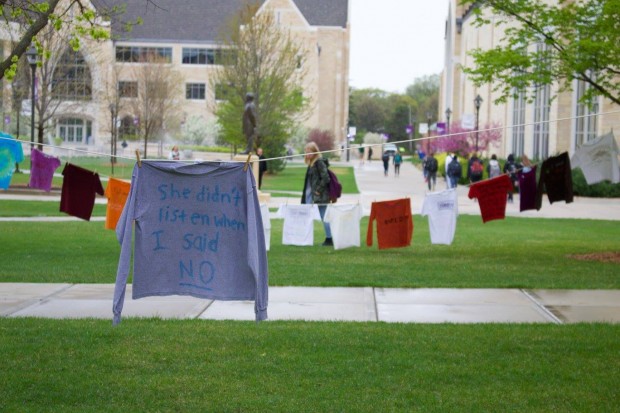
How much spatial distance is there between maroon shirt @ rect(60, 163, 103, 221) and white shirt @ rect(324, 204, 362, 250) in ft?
13.0

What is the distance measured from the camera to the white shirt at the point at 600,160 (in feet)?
49.0

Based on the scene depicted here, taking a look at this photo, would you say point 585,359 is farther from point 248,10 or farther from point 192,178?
point 248,10

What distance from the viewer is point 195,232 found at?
753 cm

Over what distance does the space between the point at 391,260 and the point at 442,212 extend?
1140 millimetres

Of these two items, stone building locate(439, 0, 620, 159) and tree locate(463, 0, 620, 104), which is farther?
stone building locate(439, 0, 620, 159)

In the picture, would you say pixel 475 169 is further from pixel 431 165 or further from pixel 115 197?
pixel 115 197

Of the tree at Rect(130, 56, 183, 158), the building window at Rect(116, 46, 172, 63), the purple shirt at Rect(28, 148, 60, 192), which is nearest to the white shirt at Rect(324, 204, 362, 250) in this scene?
the purple shirt at Rect(28, 148, 60, 192)

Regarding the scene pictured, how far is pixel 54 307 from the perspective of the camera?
10.8 m

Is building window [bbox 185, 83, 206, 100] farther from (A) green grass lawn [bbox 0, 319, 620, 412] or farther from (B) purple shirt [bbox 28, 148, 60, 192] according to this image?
(A) green grass lawn [bbox 0, 319, 620, 412]

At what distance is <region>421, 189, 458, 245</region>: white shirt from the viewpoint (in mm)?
15805

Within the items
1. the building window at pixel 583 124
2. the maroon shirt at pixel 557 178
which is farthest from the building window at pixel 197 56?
the maroon shirt at pixel 557 178

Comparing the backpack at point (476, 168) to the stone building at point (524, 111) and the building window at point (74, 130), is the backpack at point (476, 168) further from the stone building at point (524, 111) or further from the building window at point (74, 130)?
the building window at point (74, 130)

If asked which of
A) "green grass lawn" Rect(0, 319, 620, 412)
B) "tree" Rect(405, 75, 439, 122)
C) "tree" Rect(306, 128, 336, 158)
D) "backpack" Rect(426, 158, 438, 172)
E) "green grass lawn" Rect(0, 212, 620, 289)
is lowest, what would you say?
"green grass lawn" Rect(0, 319, 620, 412)

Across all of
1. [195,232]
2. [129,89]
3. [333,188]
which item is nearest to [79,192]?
[333,188]
